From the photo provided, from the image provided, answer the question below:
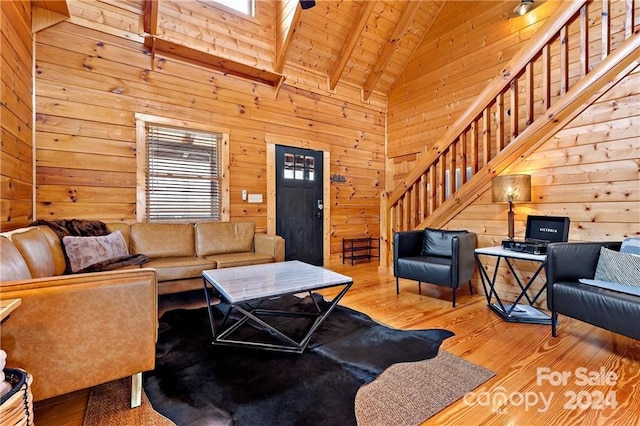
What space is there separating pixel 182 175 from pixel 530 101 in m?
4.00

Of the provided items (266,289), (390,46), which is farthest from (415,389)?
(390,46)

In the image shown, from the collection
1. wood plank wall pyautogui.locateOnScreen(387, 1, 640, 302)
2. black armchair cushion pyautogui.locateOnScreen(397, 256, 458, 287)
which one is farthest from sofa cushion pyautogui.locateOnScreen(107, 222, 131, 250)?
wood plank wall pyautogui.locateOnScreen(387, 1, 640, 302)

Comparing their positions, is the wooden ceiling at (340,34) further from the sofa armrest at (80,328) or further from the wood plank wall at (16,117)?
the sofa armrest at (80,328)

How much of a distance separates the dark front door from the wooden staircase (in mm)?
1201

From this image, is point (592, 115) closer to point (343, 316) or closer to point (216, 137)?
point (343, 316)

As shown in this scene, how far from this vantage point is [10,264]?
1.43m

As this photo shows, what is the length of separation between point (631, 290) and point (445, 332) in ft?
3.82

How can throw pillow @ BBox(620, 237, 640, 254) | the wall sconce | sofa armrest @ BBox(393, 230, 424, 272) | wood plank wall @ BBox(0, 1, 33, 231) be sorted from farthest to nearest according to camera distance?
sofa armrest @ BBox(393, 230, 424, 272), the wall sconce, wood plank wall @ BBox(0, 1, 33, 231), throw pillow @ BBox(620, 237, 640, 254)

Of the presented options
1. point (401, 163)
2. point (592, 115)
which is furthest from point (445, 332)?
point (401, 163)

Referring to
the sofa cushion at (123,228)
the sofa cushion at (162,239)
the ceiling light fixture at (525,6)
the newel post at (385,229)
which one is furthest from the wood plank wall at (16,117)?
the ceiling light fixture at (525,6)

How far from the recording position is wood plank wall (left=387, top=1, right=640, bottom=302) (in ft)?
7.91

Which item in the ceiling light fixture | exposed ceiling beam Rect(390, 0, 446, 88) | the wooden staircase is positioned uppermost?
exposed ceiling beam Rect(390, 0, 446, 88)

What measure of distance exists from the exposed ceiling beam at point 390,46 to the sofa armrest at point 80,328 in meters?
5.14

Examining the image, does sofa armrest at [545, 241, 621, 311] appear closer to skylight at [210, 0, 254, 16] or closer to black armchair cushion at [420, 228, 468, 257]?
black armchair cushion at [420, 228, 468, 257]
